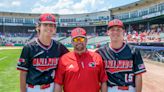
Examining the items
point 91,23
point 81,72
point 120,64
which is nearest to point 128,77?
point 120,64

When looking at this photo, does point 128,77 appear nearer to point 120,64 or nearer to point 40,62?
point 120,64

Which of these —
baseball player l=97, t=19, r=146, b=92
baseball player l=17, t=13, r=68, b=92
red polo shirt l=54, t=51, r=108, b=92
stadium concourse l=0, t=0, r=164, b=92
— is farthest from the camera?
stadium concourse l=0, t=0, r=164, b=92

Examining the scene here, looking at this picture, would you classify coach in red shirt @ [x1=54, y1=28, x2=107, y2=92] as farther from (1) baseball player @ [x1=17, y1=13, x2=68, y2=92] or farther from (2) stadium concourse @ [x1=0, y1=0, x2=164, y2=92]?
(2) stadium concourse @ [x1=0, y1=0, x2=164, y2=92]

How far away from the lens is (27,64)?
192 inches

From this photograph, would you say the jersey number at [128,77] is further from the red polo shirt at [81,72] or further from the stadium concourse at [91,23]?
the stadium concourse at [91,23]

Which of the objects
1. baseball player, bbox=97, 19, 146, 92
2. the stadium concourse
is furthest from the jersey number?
the stadium concourse

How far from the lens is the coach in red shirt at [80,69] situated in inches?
182

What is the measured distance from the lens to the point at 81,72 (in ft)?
15.1

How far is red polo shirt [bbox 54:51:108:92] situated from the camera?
462 cm

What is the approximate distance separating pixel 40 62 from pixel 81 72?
0.76 meters

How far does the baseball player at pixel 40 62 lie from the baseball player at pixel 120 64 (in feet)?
2.94

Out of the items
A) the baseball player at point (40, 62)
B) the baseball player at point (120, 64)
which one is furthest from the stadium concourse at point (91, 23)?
the baseball player at point (40, 62)

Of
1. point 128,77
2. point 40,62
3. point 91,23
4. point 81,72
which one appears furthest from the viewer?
point 91,23

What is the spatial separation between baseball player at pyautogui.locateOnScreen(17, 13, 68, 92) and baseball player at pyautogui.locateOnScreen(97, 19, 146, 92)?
90 cm
